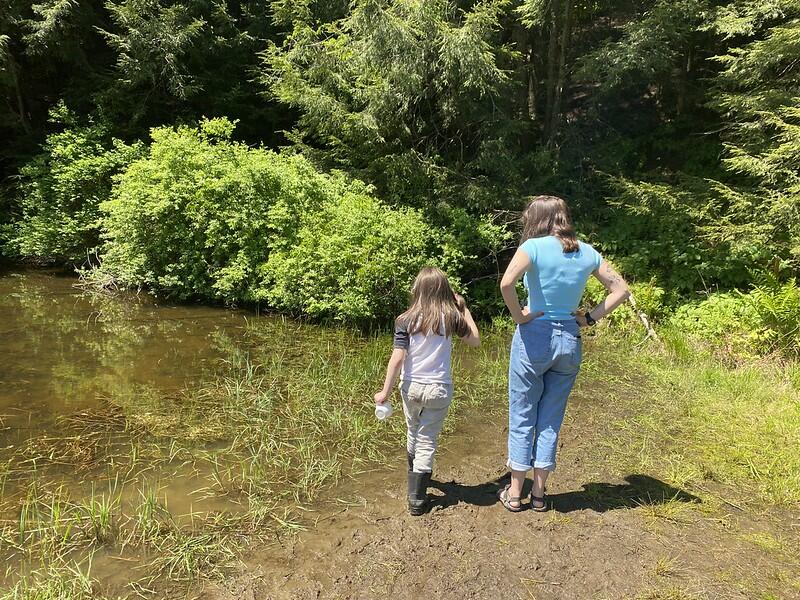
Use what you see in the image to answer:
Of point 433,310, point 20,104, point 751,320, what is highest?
point 20,104

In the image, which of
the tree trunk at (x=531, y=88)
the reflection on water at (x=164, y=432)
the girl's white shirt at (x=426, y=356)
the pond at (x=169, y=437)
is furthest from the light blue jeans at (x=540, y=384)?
the tree trunk at (x=531, y=88)

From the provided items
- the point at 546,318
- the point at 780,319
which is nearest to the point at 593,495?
the point at 546,318

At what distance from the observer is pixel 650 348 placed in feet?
25.1

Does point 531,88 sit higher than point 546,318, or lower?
higher

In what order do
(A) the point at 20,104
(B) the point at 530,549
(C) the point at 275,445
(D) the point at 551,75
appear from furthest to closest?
(A) the point at 20,104
(D) the point at 551,75
(C) the point at 275,445
(B) the point at 530,549

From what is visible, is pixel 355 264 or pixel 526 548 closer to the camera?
pixel 526 548

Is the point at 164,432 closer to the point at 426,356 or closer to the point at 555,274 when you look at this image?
the point at 426,356

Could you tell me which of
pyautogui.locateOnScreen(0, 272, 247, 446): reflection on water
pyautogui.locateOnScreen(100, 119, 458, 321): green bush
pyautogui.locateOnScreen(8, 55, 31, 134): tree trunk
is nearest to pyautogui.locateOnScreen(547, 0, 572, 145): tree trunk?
pyautogui.locateOnScreen(100, 119, 458, 321): green bush

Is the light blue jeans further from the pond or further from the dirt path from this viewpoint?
the pond

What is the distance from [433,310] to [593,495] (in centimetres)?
186

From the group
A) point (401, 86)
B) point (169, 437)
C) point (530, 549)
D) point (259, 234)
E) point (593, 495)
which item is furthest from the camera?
point (259, 234)

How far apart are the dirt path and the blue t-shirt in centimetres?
143

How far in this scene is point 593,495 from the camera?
4.10 metres

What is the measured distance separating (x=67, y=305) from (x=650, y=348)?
9.88 metres
